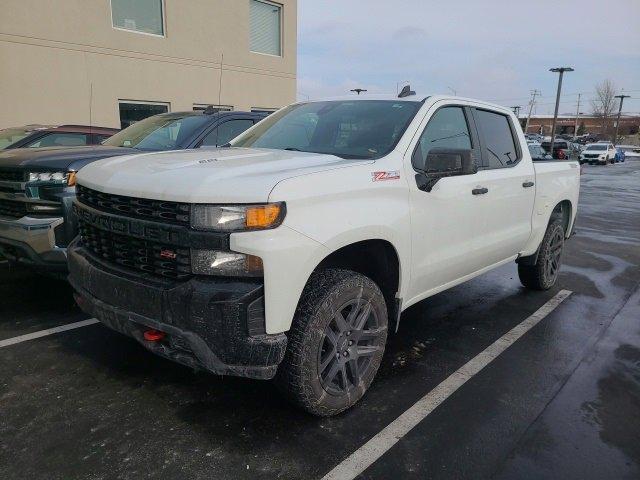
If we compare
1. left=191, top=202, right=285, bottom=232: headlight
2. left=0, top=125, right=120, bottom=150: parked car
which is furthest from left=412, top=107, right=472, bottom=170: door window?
left=0, top=125, right=120, bottom=150: parked car

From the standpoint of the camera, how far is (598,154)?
38531 mm

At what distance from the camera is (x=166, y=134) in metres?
5.82

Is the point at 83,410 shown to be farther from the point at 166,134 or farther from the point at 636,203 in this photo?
the point at 636,203

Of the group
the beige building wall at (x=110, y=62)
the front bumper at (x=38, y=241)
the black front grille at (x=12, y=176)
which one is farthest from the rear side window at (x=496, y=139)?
the beige building wall at (x=110, y=62)

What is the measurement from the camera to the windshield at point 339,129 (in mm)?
3490

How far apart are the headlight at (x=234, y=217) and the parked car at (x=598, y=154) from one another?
4206 cm

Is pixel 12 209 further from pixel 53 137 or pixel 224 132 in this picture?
pixel 53 137

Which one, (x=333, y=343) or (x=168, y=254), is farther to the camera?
(x=333, y=343)

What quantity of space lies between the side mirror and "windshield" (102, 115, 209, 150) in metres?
3.04

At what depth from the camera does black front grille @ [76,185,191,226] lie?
8.36 feet

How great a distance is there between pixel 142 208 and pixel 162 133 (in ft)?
11.2

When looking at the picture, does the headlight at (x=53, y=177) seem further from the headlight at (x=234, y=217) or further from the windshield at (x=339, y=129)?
the headlight at (x=234, y=217)

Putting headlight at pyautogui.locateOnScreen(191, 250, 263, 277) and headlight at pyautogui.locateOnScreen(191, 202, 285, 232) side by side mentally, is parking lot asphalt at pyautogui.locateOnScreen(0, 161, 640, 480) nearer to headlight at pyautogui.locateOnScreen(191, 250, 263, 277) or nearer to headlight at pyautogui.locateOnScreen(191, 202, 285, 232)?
headlight at pyautogui.locateOnScreen(191, 250, 263, 277)

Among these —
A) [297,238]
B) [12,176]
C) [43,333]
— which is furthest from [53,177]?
[297,238]
